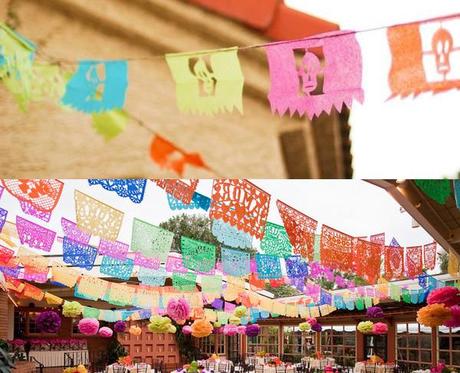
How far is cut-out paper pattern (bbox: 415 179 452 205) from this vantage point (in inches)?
170

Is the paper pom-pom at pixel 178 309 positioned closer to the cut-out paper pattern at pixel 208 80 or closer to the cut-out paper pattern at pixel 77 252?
the cut-out paper pattern at pixel 77 252

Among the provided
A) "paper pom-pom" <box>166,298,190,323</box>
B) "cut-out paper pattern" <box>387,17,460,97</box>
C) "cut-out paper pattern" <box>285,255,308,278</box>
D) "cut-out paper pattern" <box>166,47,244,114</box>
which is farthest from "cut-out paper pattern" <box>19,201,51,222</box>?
"paper pom-pom" <box>166,298,190,323</box>

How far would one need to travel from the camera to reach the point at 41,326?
14.0 m

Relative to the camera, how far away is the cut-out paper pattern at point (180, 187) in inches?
273

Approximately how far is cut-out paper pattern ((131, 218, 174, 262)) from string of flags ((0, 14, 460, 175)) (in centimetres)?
560

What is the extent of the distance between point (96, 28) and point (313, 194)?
7.68 meters

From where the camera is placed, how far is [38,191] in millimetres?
7215

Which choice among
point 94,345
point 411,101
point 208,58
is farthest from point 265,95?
point 94,345

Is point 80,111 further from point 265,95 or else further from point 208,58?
point 265,95

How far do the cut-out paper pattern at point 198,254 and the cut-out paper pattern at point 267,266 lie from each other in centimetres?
106

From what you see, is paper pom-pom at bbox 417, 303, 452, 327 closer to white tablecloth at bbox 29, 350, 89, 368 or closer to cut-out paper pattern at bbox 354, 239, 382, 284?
cut-out paper pattern at bbox 354, 239, 382, 284

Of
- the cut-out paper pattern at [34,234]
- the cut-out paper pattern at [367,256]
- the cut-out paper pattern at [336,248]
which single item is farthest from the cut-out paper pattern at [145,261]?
the cut-out paper pattern at [367,256]

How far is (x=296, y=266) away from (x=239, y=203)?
5.69 metres

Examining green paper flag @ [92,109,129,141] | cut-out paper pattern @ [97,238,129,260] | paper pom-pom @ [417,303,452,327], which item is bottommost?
paper pom-pom @ [417,303,452,327]
